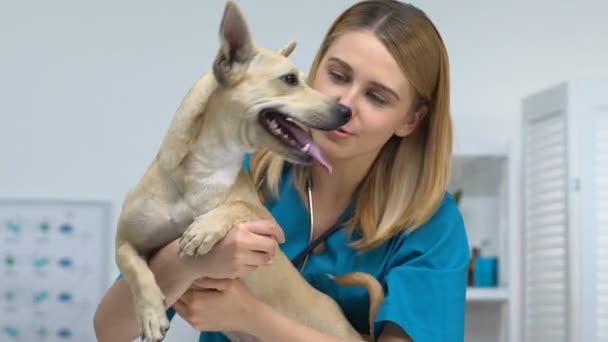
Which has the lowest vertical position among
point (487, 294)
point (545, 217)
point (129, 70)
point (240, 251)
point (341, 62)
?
point (487, 294)

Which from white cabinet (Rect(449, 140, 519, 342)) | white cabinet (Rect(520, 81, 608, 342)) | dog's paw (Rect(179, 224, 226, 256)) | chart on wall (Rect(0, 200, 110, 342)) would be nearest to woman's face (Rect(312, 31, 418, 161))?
dog's paw (Rect(179, 224, 226, 256))

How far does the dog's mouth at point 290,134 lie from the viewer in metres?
1.21

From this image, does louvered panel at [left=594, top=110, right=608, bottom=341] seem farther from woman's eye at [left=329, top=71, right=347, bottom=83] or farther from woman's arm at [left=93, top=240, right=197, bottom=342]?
woman's arm at [left=93, top=240, right=197, bottom=342]

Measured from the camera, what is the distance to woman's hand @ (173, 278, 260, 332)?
1247mm

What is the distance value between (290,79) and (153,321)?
0.43 m

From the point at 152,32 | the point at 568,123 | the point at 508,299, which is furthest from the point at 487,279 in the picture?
the point at 152,32

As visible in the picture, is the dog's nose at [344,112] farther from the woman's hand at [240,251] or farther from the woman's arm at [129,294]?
the woman's arm at [129,294]

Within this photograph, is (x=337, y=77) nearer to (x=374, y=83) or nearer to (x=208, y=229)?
(x=374, y=83)

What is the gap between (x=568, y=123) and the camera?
211 centimetres

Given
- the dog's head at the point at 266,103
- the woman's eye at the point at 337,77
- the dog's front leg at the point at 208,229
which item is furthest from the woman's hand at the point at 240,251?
the woman's eye at the point at 337,77

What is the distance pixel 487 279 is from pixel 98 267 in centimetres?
116

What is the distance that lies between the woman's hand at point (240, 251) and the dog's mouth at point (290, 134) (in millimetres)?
121

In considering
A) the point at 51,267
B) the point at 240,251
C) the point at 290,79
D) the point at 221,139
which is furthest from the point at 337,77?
the point at 51,267

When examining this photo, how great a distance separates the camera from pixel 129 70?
2.40 m
